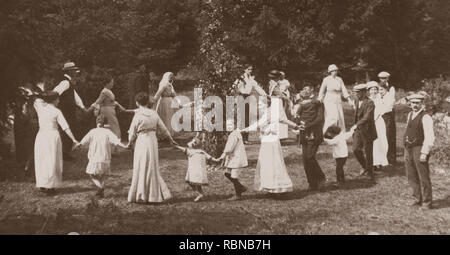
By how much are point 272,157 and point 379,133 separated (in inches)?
173

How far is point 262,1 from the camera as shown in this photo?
90.5ft

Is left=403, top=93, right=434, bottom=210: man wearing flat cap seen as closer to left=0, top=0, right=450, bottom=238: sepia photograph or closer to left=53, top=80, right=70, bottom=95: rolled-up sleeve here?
left=0, top=0, right=450, bottom=238: sepia photograph

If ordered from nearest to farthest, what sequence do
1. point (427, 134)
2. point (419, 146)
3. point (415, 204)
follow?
point (427, 134) → point (419, 146) → point (415, 204)

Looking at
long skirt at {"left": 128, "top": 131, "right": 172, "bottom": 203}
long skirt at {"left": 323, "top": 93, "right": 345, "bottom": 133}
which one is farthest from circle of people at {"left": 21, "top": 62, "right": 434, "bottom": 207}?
long skirt at {"left": 323, "top": 93, "right": 345, "bottom": 133}

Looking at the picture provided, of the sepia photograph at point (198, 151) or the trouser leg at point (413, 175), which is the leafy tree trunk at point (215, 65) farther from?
the trouser leg at point (413, 175)

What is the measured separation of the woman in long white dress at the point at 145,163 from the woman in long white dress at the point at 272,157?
6.10 feet

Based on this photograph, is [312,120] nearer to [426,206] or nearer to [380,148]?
[426,206]

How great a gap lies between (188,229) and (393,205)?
161 inches

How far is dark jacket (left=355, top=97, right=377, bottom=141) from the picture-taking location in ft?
40.7

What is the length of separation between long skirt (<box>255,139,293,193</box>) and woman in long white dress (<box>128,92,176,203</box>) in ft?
6.12

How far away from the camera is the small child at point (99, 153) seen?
34.7 ft

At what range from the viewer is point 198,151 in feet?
34.0

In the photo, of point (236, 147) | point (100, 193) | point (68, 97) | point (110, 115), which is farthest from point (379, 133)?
point (68, 97)

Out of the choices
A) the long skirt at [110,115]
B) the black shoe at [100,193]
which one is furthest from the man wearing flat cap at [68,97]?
the black shoe at [100,193]
